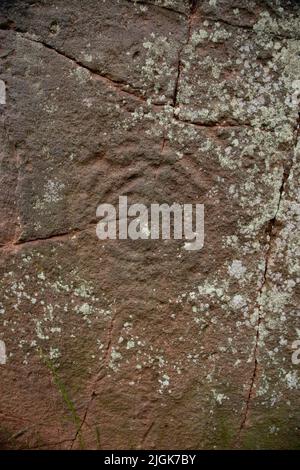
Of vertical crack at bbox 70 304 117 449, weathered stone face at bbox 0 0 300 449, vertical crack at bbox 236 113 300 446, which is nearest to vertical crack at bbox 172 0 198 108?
weathered stone face at bbox 0 0 300 449

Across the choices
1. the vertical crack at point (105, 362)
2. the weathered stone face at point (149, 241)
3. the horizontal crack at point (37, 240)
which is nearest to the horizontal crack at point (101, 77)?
the weathered stone face at point (149, 241)

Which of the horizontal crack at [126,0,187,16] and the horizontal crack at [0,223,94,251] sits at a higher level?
the horizontal crack at [126,0,187,16]

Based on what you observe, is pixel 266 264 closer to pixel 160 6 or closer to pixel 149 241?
pixel 149 241

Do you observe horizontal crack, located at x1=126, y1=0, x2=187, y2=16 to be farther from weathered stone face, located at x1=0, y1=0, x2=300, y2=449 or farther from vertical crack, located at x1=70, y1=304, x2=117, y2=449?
vertical crack, located at x1=70, y1=304, x2=117, y2=449

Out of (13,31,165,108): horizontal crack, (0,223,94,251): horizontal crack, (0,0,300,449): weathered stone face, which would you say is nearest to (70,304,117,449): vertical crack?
(0,0,300,449): weathered stone face

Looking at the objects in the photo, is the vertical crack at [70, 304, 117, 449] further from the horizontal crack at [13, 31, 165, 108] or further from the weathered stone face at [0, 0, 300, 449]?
the horizontal crack at [13, 31, 165, 108]

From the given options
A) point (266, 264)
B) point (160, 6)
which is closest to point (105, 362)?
point (266, 264)

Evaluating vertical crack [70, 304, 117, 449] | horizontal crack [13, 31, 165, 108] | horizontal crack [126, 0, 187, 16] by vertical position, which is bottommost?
vertical crack [70, 304, 117, 449]

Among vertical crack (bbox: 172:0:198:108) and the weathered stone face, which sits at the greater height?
vertical crack (bbox: 172:0:198:108)

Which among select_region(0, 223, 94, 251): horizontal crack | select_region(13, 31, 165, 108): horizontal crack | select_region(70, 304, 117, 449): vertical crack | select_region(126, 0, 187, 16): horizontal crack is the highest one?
select_region(126, 0, 187, 16): horizontal crack

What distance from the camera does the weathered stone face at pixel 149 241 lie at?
1559 millimetres

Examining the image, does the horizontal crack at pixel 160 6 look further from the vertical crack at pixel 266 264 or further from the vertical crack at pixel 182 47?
the vertical crack at pixel 266 264

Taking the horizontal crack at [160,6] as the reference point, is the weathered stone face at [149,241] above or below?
below

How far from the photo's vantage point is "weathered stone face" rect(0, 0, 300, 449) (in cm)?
156
